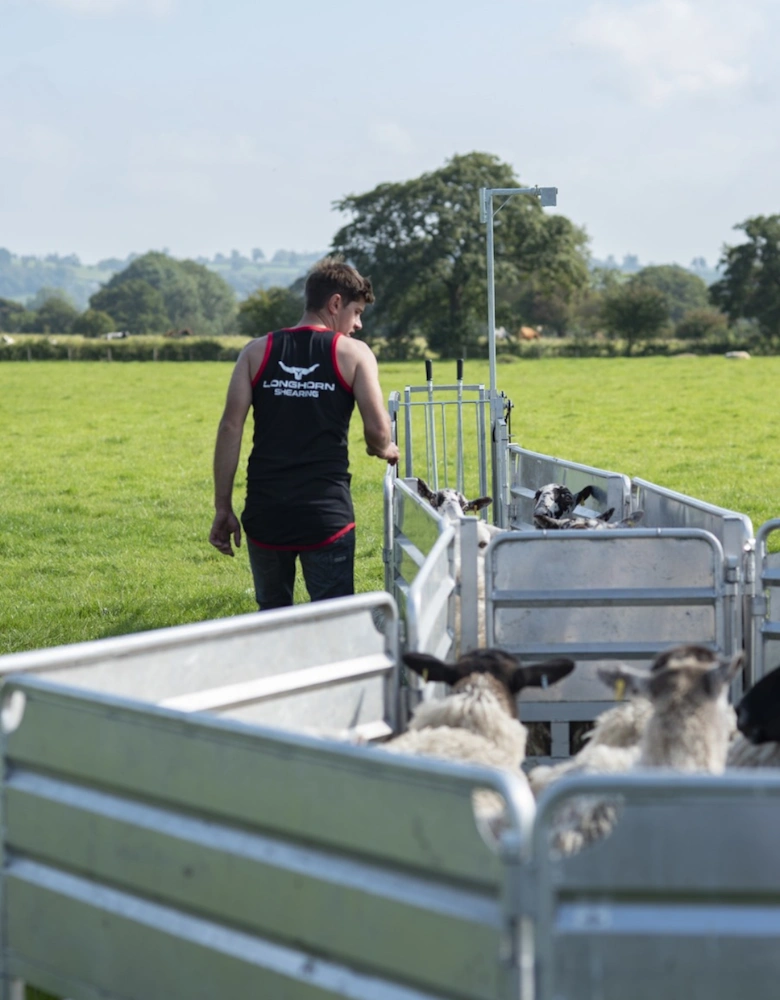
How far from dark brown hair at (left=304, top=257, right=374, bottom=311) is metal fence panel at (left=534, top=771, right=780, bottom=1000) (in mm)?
3351

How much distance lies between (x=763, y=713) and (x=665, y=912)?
55.3 inches

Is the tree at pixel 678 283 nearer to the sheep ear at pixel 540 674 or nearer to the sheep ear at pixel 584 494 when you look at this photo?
the sheep ear at pixel 584 494

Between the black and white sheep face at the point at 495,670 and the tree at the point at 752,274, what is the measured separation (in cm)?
6704

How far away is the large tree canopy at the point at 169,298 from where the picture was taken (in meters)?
135

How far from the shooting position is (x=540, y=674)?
146 inches

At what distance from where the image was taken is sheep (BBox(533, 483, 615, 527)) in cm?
718

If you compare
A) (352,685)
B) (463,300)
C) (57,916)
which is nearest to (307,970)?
(57,916)

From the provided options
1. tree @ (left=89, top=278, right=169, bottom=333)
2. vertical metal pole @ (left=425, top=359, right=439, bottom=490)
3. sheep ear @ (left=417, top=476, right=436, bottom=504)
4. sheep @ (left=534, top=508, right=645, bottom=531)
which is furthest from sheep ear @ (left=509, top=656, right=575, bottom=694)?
tree @ (left=89, top=278, right=169, bottom=333)

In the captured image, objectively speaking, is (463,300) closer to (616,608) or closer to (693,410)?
(693,410)

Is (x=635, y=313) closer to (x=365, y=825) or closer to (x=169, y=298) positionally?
(x=365, y=825)

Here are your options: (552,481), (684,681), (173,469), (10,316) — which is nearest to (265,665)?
(684,681)

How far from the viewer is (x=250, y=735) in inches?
96.1

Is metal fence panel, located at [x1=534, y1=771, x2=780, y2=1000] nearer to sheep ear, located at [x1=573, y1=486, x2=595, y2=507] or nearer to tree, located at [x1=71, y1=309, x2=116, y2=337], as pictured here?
sheep ear, located at [x1=573, y1=486, x2=595, y2=507]

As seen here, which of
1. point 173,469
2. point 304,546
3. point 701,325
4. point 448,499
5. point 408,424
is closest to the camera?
point 304,546
